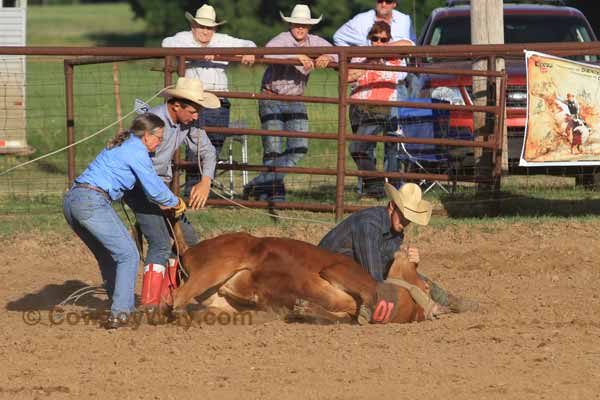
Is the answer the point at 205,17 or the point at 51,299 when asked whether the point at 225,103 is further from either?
the point at 51,299

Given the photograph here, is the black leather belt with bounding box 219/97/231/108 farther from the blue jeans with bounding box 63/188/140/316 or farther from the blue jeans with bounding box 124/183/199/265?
the blue jeans with bounding box 63/188/140/316

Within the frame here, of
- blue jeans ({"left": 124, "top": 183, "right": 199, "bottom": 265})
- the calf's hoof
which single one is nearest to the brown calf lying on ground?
the calf's hoof

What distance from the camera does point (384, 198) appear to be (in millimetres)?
11320

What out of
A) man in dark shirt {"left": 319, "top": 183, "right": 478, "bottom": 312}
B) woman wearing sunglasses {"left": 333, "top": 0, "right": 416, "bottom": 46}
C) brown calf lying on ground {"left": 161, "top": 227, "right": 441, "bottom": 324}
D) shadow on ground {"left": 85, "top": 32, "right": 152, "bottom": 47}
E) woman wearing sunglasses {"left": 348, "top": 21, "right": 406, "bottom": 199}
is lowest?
brown calf lying on ground {"left": 161, "top": 227, "right": 441, "bottom": 324}

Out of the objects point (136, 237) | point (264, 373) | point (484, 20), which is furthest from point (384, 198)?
point (264, 373)

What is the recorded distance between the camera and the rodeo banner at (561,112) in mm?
10203

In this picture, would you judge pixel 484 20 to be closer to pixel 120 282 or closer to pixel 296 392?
pixel 120 282

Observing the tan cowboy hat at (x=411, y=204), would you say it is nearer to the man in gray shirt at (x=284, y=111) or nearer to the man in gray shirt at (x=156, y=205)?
the man in gray shirt at (x=156, y=205)

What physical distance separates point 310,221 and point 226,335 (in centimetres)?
346

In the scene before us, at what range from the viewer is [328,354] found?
21.0 ft

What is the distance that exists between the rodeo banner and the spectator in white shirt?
2689 mm

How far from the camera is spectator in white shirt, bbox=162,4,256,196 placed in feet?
35.3

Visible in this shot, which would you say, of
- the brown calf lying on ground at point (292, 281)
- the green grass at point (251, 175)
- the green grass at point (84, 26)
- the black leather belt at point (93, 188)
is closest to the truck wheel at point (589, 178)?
the green grass at point (251, 175)

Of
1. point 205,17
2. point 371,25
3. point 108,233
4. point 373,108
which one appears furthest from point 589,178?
point 108,233
